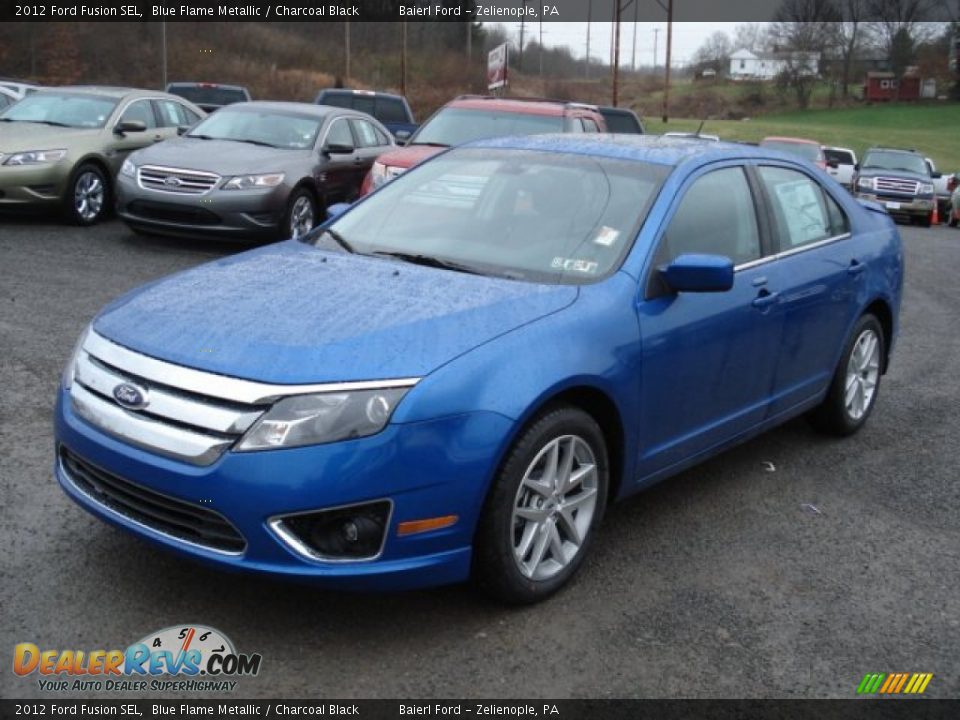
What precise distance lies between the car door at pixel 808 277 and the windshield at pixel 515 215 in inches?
34.4

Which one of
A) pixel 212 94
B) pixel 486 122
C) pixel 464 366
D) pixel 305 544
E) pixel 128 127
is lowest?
pixel 305 544

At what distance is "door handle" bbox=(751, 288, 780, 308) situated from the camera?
184 inches

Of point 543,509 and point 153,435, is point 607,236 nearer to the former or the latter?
point 543,509

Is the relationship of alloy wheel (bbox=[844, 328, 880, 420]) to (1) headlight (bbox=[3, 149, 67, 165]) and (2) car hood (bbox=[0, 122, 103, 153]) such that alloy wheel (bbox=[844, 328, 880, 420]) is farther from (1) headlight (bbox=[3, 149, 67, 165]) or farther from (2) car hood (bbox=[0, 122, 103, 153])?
(2) car hood (bbox=[0, 122, 103, 153])

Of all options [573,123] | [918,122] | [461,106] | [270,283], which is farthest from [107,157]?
[918,122]

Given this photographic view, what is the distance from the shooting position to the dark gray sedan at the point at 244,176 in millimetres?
10625

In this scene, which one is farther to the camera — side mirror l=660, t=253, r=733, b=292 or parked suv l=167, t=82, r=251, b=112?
parked suv l=167, t=82, r=251, b=112

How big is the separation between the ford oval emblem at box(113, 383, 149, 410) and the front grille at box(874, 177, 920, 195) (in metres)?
22.2

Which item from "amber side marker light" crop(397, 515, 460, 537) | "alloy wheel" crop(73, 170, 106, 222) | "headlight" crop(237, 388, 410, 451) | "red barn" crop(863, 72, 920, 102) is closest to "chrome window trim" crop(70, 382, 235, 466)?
"headlight" crop(237, 388, 410, 451)

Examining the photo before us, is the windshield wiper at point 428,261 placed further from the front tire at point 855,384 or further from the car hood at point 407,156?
the car hood at point 407,156

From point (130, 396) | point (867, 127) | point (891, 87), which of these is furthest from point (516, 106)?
point (891, 87)

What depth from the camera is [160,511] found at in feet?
11.0

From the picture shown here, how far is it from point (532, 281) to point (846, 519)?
74.2 inches

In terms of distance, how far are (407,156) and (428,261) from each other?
291 inches
